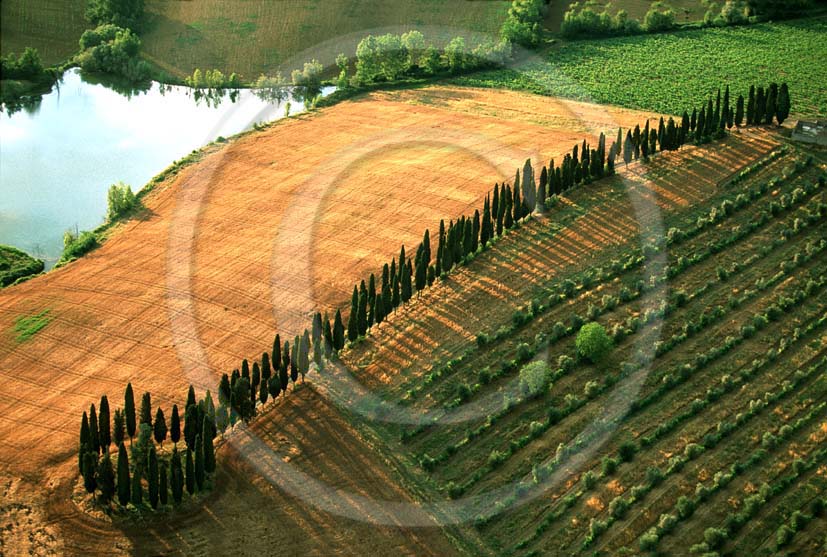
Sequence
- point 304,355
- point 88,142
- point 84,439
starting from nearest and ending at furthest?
point 84,439 → point 304,355 → point 88,142

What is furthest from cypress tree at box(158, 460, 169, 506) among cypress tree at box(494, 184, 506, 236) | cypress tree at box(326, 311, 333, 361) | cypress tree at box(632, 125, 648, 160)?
cypress tree at box(632, 125, 648, 160)

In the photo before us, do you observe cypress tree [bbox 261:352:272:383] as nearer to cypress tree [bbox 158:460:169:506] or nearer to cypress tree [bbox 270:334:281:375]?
cypress tree [bbox 270:334:281:375]

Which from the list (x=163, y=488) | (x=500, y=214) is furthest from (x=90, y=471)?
(x=500, y=214)

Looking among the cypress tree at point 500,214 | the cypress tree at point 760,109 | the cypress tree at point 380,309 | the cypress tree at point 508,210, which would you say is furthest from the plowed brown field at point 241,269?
the cypress tree at point 760,109


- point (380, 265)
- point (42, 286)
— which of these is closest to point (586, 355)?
point (380, 265)

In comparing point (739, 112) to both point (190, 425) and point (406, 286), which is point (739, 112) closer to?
point (406, 286)

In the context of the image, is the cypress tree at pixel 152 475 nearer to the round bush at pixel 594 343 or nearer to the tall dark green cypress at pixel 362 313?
the tall dark green cypress at pixel 362 313
